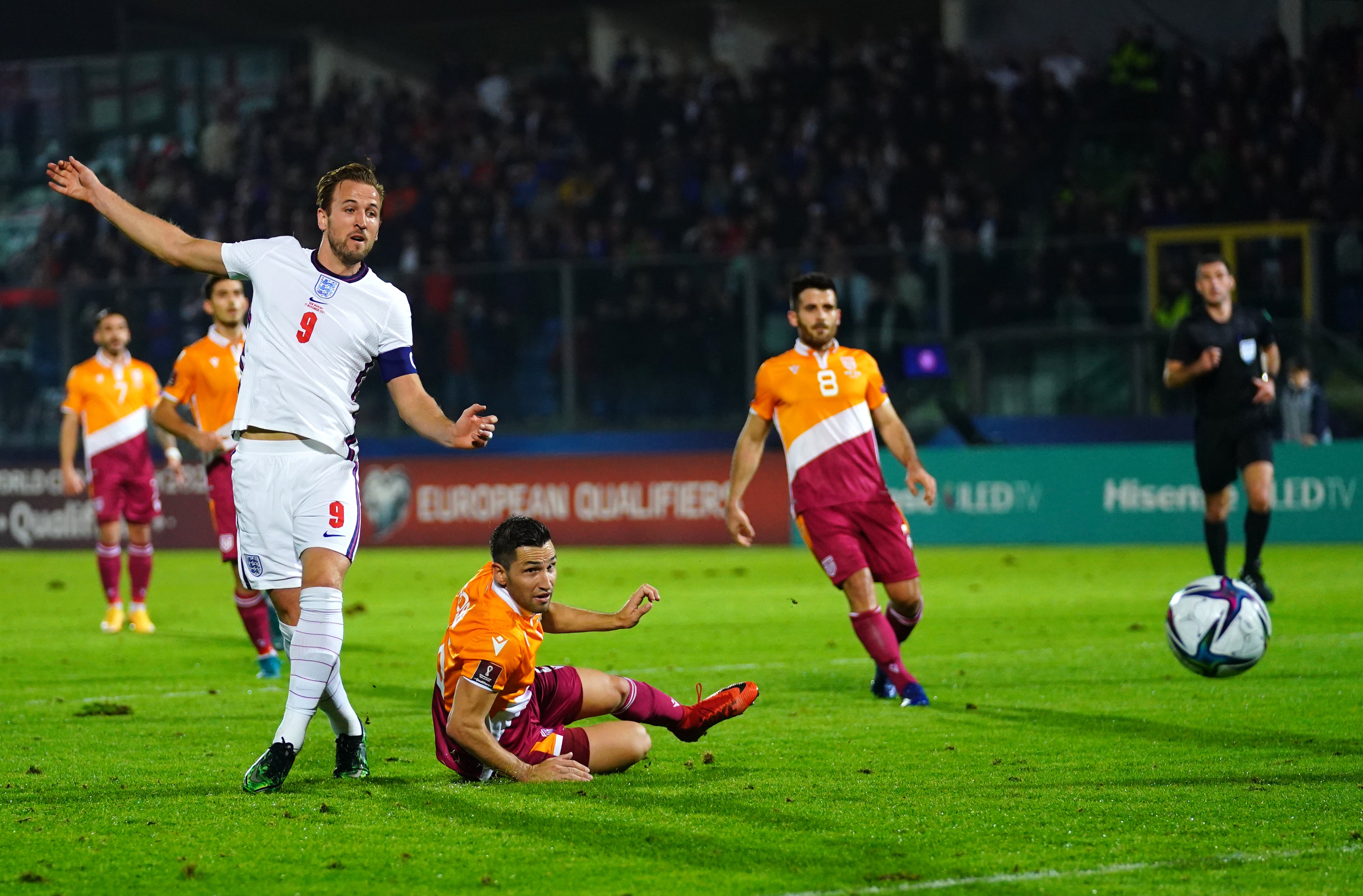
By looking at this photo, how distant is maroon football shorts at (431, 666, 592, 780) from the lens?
239 inches

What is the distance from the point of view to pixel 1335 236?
19297 mm

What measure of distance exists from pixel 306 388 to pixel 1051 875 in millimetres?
3098

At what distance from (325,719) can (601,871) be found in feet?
12.0

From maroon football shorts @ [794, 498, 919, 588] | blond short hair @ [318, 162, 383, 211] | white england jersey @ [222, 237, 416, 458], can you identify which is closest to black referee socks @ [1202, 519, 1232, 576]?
maroon football shorts @ [794, 498, 919, 588]

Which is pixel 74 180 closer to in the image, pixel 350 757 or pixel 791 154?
pixel 350 757

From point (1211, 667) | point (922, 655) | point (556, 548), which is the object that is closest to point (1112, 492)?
point (556, 548)

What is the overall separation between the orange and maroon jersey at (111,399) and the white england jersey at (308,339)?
7358mm

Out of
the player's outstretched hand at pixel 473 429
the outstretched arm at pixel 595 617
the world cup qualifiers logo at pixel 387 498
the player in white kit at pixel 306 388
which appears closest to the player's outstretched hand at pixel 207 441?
the player in white kit at pixel 306 388

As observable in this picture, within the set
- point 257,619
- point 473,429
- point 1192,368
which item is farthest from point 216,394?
point 1192,368

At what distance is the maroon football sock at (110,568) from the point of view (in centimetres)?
1296

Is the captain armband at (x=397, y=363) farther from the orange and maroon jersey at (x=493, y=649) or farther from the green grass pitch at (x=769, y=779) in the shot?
the green grass pitch at (x=769, y=779)

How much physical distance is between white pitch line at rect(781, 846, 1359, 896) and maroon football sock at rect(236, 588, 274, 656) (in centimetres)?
624

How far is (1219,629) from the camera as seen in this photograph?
8461mm

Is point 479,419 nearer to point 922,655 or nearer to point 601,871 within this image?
point 601,871
